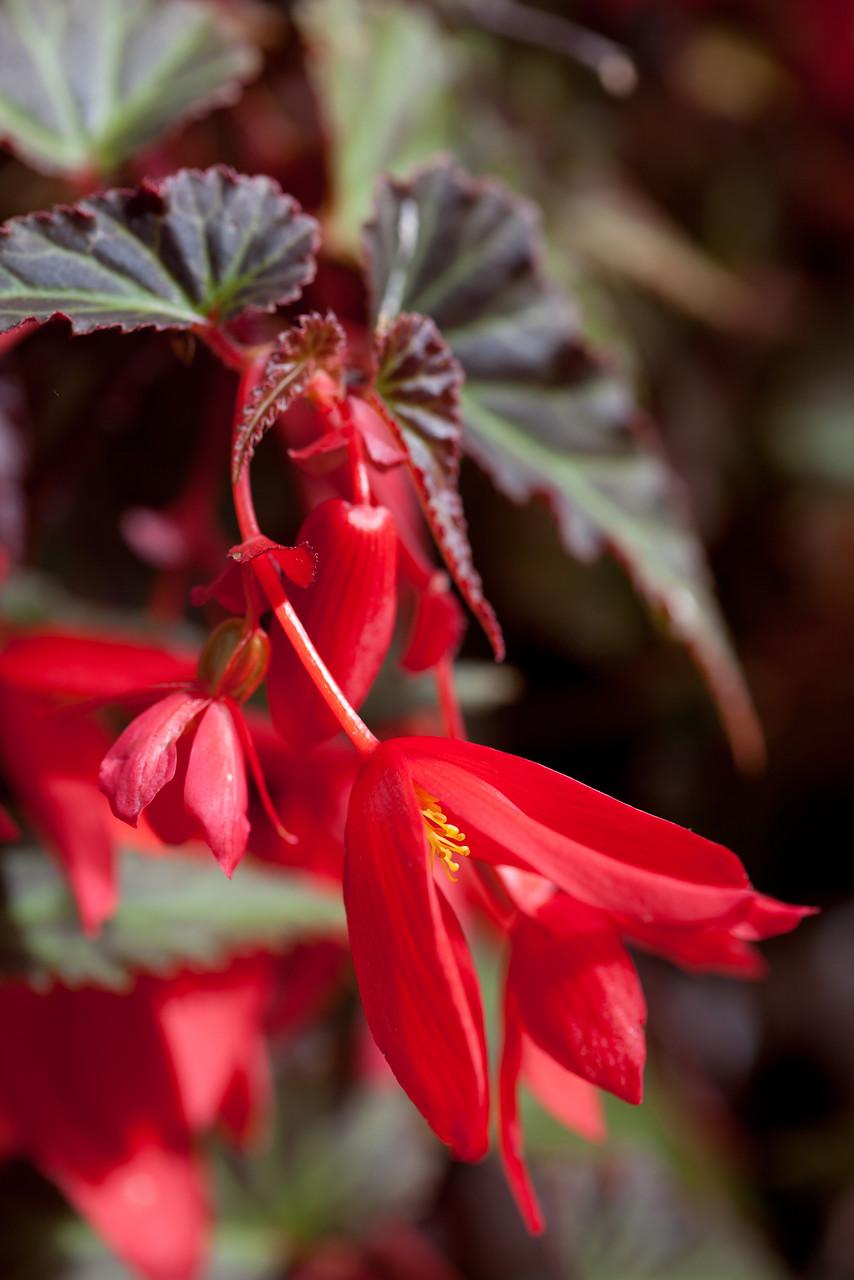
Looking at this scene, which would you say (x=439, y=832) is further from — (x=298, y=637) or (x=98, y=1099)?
(x=98, y=1099)

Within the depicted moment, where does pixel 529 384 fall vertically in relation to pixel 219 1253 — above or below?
above

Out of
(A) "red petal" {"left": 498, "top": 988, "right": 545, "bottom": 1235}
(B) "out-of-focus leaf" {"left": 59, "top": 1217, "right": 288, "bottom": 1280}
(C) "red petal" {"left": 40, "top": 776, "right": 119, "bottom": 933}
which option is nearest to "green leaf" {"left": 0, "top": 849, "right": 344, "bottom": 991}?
(C) "red petal" {"left": 40, "top": 776, "right": 119, "bottom": 933}

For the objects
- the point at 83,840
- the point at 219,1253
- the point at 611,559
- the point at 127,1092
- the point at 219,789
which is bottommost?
the point at 219,1253

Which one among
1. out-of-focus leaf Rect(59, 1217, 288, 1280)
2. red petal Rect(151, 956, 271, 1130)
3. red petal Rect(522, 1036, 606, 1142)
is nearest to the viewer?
red petal Rect(522, 1036, 606, 1142)

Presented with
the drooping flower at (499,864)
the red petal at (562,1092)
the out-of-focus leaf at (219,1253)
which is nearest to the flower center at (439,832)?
the drooping flower at (499,864)

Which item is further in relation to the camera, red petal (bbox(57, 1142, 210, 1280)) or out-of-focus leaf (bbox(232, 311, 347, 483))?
red petal (bbox(57, 1142, 210, 1280))

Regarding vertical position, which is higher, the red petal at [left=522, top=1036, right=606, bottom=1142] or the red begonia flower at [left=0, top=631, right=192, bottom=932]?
the red begonia flower at [left=0, top=631, right=192, bottom=932]

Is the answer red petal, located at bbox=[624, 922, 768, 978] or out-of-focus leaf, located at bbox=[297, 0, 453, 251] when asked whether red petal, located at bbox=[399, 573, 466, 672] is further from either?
out-of-focus leaf, located at bbox=[297, 0, 453, 251]

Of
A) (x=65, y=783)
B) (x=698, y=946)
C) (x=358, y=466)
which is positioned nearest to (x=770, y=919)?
(x=698, y=946)
